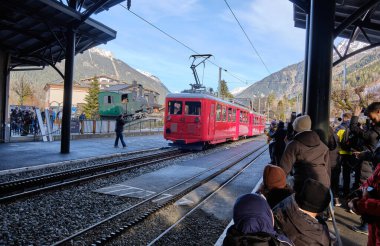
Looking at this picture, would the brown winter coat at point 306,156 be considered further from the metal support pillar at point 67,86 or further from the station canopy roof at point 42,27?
the metal support pillar at point 67,86

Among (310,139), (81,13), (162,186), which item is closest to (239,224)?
(310,139)

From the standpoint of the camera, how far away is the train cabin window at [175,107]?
644 inches

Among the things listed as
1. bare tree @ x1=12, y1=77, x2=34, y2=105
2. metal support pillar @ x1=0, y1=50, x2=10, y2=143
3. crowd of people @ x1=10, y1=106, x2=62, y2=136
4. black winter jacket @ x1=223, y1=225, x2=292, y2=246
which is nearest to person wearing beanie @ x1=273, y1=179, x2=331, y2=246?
black winter jacket @ x1=223, y1=225, x2=292, y2=246

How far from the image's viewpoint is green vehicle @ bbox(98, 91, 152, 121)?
3847 centimetres

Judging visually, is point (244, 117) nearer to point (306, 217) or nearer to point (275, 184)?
point (275, 184)

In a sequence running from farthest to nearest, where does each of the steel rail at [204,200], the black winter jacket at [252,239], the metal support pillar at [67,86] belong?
the metal support pillar at [67,86]
the steel rail at [204,200]
the black winter jacket at [252,239]

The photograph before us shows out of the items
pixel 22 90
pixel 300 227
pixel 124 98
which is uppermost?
pixel 22 90

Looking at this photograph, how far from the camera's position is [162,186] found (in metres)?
8.16

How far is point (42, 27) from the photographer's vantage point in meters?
13.3

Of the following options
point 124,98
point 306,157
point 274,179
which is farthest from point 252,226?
point 124,98

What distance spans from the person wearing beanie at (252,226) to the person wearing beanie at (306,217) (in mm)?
309

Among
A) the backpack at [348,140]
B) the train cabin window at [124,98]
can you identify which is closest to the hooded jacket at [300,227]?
the backpack at [348,140]

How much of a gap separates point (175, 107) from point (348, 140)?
10.7 m

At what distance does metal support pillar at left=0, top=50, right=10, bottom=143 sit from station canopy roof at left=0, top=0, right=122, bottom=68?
0.50m
